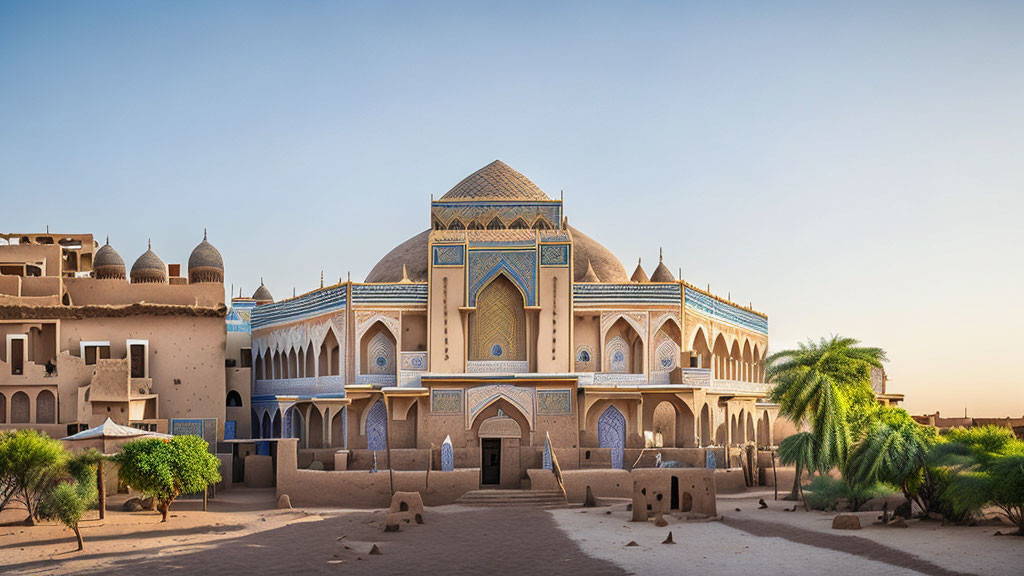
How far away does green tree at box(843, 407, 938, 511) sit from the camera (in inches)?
885

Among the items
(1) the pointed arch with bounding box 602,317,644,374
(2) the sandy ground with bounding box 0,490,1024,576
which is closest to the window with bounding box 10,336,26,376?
(2) the sandy ground with bounding box 0,490,1024,576

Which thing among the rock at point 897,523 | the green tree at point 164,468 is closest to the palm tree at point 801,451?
the rock at point 897,523

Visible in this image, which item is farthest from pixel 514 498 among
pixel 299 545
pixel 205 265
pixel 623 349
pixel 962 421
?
pixel 962 421

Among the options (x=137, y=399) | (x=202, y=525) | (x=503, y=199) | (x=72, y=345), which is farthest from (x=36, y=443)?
(x=503, y=199)

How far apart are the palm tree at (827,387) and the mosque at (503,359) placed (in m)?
4.43

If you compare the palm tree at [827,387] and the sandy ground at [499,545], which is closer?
the sandy ground at [499,545]

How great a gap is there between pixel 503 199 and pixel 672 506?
525 inches

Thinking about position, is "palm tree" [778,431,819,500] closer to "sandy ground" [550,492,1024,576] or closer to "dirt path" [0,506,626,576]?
"sandy ground" [550,492,1024,576]

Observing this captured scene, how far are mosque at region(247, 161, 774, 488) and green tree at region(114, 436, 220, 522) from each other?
20.9 ft

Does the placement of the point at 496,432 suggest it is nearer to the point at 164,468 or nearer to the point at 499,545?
the point at 499,545

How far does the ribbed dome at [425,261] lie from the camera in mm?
37000

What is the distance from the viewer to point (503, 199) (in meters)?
34.3

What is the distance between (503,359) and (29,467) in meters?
14.3

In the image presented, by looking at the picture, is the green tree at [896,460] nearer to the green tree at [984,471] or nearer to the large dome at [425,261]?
the green tree at [984,471]
